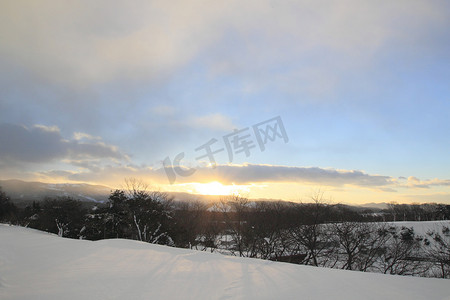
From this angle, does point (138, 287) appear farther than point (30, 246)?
No

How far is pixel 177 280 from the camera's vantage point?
4.87 metres

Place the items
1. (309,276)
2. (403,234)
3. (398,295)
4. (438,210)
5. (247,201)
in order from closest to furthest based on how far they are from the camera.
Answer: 1. (398,295)
2. (309,276)
3. (247,201)
4. (403,234)
5. (438,210)

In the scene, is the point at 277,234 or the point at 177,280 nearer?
the point at 177,280

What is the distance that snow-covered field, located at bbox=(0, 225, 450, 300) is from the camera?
4.16 metres

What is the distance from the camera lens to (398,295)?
4.25m

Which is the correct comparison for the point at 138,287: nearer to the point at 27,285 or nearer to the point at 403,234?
the point at 27,285

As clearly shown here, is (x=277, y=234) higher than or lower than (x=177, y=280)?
lower

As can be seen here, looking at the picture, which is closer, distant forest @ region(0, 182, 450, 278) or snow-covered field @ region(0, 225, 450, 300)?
snow-covered field @ region(0, 225, 450, 300)

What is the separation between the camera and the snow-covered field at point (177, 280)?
4.16m

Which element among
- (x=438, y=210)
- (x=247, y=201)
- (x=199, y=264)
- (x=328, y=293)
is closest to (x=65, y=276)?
(x=199, y=264)

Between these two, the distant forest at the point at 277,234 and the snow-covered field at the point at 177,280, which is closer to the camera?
the snow-covered field at the point at 177,280

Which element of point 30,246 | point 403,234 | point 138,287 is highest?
point 138,287

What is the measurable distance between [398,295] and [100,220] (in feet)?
76.9

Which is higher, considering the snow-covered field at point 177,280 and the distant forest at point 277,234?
the snow-covered field at point 177,280
